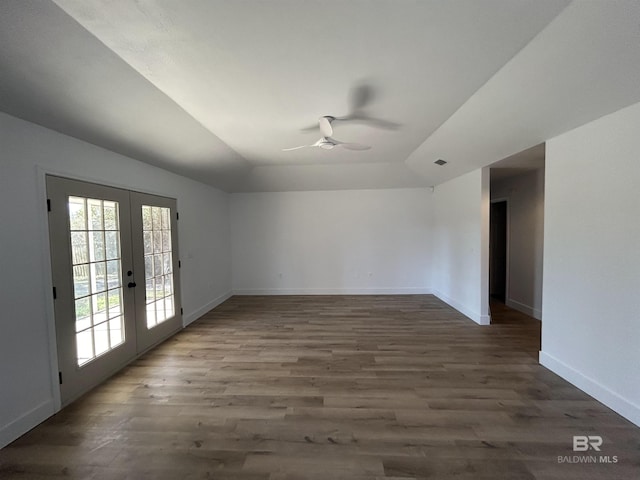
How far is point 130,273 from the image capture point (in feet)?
10.3

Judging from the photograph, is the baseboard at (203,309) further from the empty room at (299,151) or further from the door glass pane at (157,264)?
the door glass pane at (157,264)

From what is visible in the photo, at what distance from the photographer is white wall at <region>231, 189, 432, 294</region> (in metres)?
6.06

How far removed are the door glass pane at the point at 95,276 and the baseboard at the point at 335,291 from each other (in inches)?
133

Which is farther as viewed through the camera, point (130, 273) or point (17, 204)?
point (130, 273)

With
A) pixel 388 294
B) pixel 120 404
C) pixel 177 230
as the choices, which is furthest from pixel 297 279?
pixel 120 404

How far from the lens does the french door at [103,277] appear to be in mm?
2346

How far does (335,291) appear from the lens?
620 centimetres

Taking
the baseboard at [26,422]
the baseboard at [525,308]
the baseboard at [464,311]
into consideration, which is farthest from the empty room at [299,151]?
the baseboard at [525,308]

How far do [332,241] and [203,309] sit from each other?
3.09 metres

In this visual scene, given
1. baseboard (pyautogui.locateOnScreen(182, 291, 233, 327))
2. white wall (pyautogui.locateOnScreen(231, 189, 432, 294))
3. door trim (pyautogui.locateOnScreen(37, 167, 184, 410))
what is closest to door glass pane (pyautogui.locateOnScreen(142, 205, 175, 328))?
baseboard (pyautogui.locateOnScreen(182, 291, 233, 327))

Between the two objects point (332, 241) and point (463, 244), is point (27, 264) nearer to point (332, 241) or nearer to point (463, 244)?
point (332, 241)

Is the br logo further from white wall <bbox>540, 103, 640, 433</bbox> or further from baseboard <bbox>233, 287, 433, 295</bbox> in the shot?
baseboard <bbox>233, 287, 433, 295</bbox>

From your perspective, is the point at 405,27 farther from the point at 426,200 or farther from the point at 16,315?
the point at 426,200

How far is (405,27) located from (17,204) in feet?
10.0
